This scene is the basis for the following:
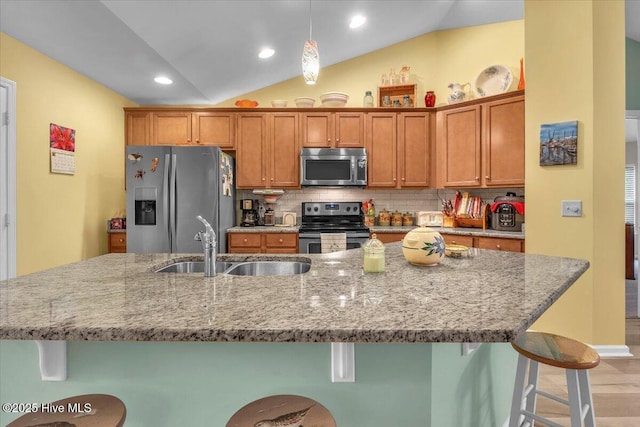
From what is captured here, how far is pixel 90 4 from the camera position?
7.59 feet

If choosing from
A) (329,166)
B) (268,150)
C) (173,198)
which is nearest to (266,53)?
(268,150)

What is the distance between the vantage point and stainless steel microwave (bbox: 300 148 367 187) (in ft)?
13.7

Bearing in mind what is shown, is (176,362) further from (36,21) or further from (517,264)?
(36,21)

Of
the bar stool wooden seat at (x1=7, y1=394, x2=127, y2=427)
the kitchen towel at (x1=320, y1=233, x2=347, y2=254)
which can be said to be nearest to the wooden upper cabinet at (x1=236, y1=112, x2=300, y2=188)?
the kitchen towel at (x1=320, y1=233, x2=347, y2=254)

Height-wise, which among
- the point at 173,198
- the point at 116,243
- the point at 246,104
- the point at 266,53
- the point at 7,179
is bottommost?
the point at 116,243

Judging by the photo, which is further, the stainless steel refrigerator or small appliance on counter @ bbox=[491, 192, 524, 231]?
the stainless steel refrigerator

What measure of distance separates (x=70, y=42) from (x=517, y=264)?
3.45 m

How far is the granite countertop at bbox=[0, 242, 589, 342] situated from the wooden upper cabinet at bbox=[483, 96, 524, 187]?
7.14ft

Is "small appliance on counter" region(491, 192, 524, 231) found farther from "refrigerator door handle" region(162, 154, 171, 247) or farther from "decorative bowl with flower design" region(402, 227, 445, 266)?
"refrigerator door handle" region(162, 154, 171, 247)

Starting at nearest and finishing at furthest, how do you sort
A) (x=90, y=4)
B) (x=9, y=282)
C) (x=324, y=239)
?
1. (x=9, y=282)
2. (x=90, y=4)
3. (x=324, y=239)

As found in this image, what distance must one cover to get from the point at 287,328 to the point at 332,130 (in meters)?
3.67

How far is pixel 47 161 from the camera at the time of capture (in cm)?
317

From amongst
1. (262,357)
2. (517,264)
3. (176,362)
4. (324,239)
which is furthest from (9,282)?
(324,239)

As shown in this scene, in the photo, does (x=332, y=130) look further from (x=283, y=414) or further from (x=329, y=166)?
(x=283, y=414)
